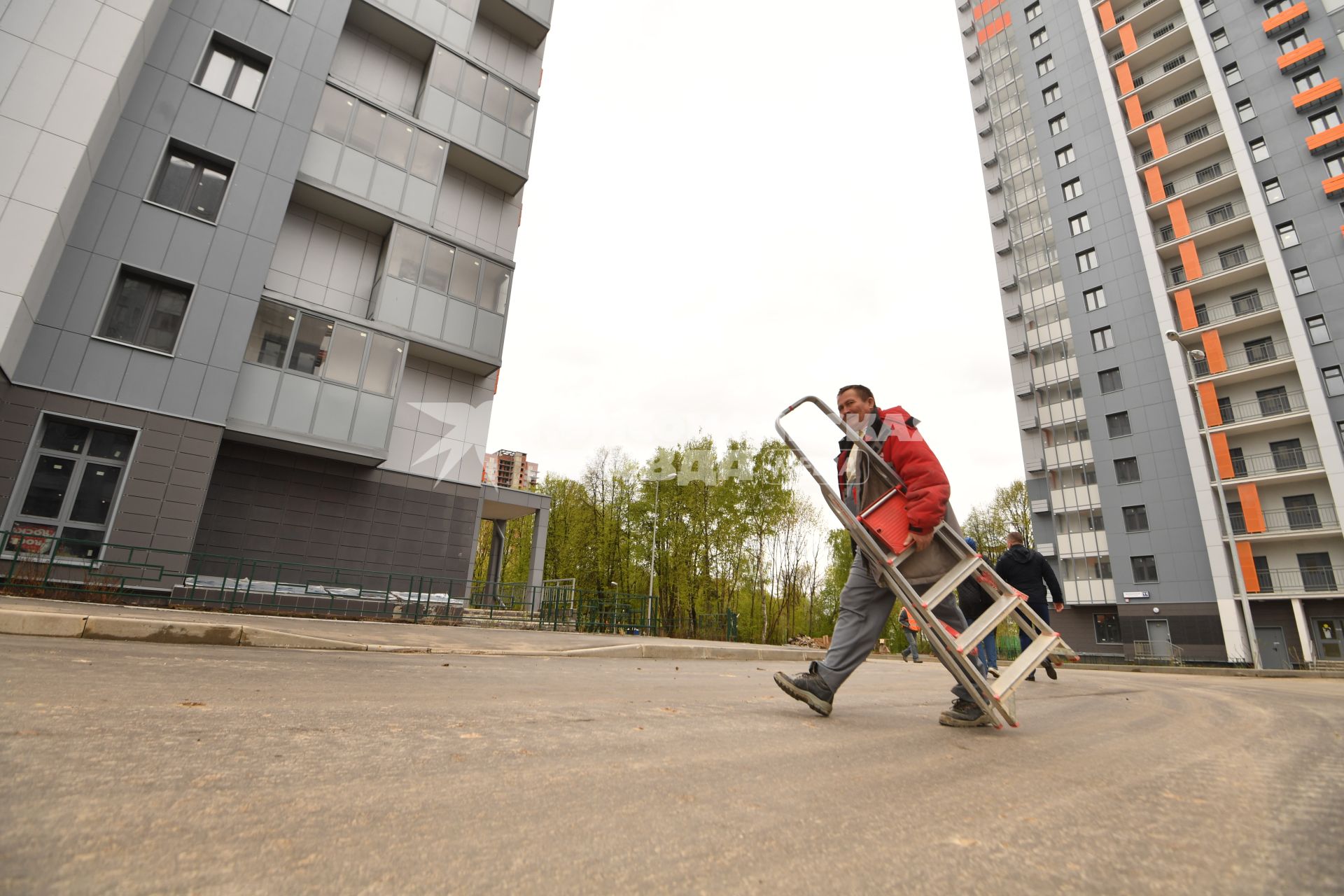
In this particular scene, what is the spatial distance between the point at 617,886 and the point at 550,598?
1798 cm

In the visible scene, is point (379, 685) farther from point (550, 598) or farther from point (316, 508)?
point (550, 598)

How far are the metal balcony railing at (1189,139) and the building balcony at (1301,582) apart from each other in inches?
897

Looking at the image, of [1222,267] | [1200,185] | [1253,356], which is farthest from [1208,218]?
[1253,356]

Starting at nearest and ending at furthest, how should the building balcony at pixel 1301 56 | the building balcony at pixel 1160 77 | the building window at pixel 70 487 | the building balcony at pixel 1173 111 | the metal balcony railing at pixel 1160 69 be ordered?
the building window at pixel 70 487, the building balcony at pixel 1301 56, the building balcony at pixel 1173 111, the building balcony at pixel 1160 77, the metal balcony railing at pixel 1160 69

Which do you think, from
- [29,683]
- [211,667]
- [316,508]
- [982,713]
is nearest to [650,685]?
[982,713]

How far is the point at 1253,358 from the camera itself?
97.9ft

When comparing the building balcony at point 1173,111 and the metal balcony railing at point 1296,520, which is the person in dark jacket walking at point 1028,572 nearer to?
the metal balcony railing at point 1296,520

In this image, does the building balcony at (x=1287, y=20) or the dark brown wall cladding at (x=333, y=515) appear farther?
the building balcony at (x=1287, y=20)

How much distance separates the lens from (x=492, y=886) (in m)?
1.02

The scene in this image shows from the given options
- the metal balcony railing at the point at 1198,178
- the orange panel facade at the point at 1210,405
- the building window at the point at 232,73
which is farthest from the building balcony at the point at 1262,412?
the building window at the point at 232,73

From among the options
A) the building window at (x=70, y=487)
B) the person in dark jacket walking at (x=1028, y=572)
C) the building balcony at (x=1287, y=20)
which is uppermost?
the building balcony at (x=1287, y=20)

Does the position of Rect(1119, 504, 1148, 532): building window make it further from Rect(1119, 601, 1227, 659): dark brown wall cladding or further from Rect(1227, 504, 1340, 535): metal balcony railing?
Rect(1119, 601, 1227, 659): dark brown wall cladding

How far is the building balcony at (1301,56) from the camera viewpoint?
2948 cm

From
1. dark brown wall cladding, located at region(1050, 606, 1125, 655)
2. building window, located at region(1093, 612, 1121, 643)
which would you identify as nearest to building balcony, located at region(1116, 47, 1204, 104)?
dark brown wall cladding, located at region(1050, 606, 1125, 655)
